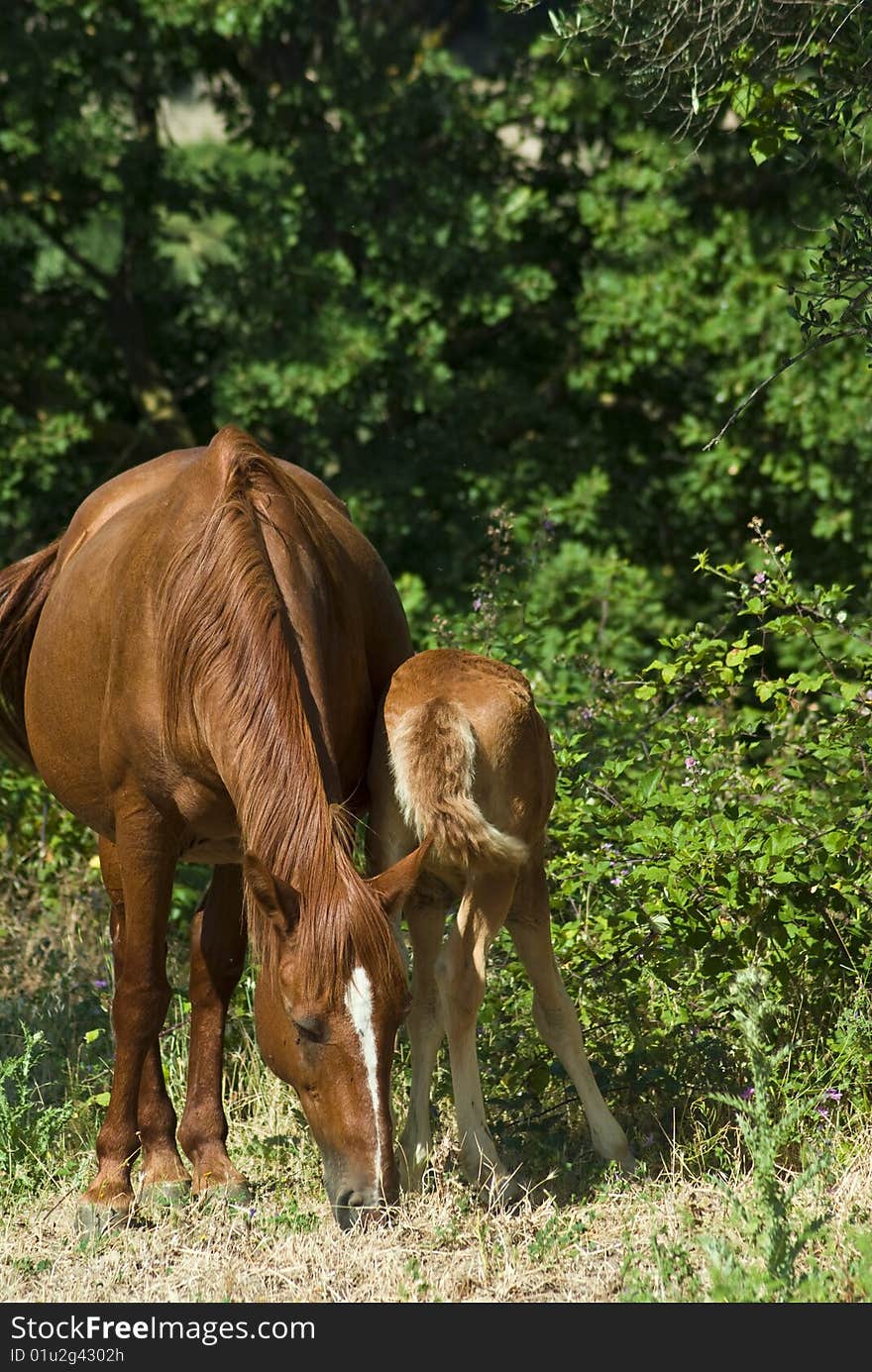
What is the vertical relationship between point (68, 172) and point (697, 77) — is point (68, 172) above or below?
above

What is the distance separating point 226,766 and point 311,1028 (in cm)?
70

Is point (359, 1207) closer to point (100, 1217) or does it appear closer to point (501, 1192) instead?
point (501, 1192)

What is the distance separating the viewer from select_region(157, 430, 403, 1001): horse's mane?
361cm

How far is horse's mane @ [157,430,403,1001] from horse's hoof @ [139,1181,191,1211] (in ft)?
3.81

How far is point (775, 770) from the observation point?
595cm

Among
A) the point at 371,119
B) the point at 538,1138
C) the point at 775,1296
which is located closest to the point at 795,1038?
the point at 538,1138

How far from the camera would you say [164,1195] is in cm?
451

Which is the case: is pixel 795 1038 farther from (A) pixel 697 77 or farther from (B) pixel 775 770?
(A) pixel 697 77

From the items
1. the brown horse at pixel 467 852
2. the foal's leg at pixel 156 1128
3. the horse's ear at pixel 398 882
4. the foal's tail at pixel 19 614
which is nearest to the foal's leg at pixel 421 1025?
the brown horse at pixel 467 852

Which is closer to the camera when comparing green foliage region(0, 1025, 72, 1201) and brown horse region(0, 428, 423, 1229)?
brown horse region(0, 428, 423, 1229)

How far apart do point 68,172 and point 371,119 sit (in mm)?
1782

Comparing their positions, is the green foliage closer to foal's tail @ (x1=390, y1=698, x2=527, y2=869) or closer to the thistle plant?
foal's tail @ (x1=390, y1=698, x2=527, y2=869)

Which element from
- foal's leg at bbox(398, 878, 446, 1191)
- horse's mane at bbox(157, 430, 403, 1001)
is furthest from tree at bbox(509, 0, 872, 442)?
foal's leg at bbox(398, 878, 446, 1191)

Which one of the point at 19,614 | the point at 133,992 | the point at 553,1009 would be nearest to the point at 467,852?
the point at 553,1009
